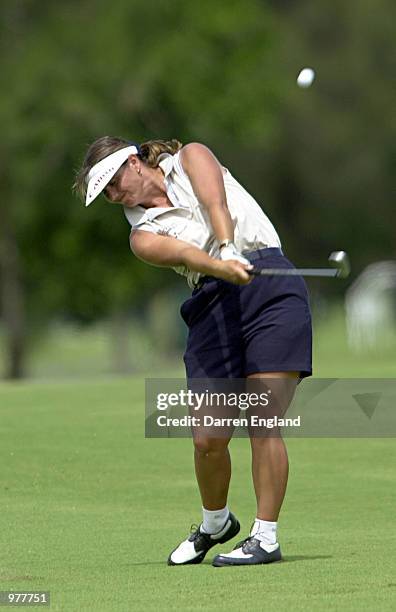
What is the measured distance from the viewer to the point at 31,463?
9367 mm

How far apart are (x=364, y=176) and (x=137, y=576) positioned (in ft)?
149

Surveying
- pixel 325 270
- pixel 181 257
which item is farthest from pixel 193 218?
pixel 325 270

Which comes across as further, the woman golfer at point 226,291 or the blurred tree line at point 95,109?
the blurred tree line at point 95,109

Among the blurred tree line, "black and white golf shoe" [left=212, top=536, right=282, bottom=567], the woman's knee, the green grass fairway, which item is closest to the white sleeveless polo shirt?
the woman's knee

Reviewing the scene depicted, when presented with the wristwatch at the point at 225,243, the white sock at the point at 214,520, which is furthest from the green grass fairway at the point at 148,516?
the wristwatch at the point at 225,243

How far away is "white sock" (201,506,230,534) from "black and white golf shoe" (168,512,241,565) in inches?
A: 0.7

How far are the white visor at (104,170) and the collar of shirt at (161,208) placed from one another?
0.16 metres

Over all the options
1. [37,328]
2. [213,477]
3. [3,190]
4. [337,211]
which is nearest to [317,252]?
[337,211]

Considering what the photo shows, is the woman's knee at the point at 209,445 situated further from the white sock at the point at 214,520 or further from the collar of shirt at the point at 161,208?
the collar of shirt at the point at 161,208

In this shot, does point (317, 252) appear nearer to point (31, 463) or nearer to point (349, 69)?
point (349, 69)

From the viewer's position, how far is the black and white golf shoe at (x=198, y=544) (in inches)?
254

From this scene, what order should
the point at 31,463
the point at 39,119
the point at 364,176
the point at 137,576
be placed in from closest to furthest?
the point at 137,576 → the point at 31,463 → the point at 39,119 → the point at 364,176

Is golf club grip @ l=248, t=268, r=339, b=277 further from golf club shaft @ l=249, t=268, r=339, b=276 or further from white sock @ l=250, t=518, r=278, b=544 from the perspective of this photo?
white sock @ l=250, t=518, r=278, b=544

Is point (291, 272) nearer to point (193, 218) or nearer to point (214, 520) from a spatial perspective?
point (193, 218)
